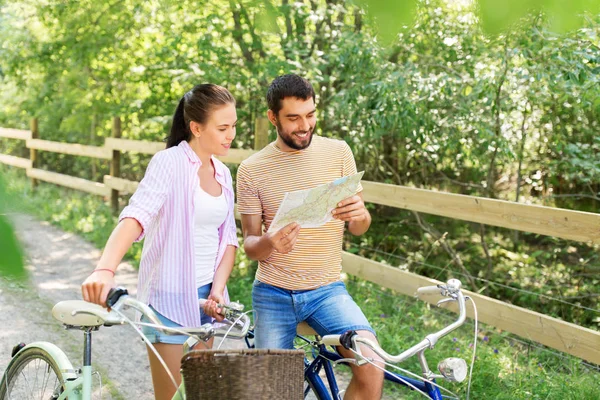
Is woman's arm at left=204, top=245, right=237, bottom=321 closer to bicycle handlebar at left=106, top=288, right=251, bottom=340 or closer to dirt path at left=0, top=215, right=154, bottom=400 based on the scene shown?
bicycle handlebar at left=106, top=288, right=251, bottom=340

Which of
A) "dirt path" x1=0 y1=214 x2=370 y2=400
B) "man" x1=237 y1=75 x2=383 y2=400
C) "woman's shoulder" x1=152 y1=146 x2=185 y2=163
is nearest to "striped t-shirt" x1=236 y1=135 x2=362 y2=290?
"man" x1=237 y1=75 x2=383 y2=400

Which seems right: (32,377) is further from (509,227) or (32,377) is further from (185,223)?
(509,227)

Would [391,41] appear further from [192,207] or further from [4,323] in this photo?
[4,323]

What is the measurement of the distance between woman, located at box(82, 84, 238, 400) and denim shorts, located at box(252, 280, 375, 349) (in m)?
0.17

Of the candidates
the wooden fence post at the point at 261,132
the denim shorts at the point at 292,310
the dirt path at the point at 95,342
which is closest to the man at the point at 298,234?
the denim shorts at the point at 292,310

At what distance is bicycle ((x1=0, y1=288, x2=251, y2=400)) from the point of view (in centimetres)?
192

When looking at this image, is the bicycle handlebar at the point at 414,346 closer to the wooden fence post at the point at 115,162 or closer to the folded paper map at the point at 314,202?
the folded paper map at the point at 314,202

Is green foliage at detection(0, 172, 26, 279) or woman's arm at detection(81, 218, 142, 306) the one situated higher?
green foliage at detection(0, 172, 26, 279)

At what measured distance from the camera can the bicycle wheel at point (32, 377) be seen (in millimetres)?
2489

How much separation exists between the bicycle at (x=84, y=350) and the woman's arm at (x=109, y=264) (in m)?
0.05

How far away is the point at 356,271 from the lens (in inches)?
233

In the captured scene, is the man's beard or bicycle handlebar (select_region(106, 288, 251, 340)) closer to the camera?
bicycle handlebar (select_region(106, 288, 251, 340))

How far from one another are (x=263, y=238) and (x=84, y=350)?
0.71m

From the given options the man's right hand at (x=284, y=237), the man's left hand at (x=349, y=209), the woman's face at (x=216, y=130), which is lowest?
the man's right hand at (x=284, y=237)
